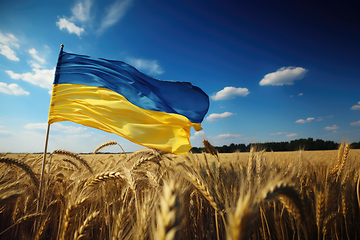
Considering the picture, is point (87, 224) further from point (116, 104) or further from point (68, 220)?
point (116, 104)

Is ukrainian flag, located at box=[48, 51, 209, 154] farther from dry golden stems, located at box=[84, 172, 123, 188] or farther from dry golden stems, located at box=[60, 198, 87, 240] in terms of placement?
dry golden stems, located at box=[60, 198, 87, 240]

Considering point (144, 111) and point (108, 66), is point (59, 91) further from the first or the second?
point (144, 111)

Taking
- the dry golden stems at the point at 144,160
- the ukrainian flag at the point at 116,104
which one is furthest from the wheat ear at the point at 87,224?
the ukrainian flag at the point at 116,104

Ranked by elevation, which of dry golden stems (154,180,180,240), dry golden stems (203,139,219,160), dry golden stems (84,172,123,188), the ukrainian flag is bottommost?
dry golden stems (84,172,123,188)

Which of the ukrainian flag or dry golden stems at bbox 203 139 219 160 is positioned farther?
the ukrainian flag

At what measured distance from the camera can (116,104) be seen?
334 cm

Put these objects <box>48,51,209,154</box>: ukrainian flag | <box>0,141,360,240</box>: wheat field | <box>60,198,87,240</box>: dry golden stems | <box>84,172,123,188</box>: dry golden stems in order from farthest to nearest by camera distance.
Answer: <box>48,51,209,154</box>: ukrainian flag → <box>84,172,123,188</box>: dry golden stems → <box>60,198,87,240</box>: dry golden stems → <box>0,141,360,240</box>: wheat field

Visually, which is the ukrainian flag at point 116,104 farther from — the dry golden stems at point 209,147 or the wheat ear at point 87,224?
the wheat ear at point 87,224

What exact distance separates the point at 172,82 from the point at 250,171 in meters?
2.96

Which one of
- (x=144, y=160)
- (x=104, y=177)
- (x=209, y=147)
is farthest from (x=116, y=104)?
(x=209, y=147)

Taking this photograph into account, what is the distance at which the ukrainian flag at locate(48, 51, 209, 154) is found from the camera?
10.1ft

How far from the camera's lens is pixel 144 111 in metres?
3.74

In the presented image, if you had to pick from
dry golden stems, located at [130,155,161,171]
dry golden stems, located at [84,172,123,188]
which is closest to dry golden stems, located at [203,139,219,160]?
dry golden stems, located at [130,155,161,171]

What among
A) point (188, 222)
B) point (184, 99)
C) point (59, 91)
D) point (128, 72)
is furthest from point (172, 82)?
point (188, 222)
